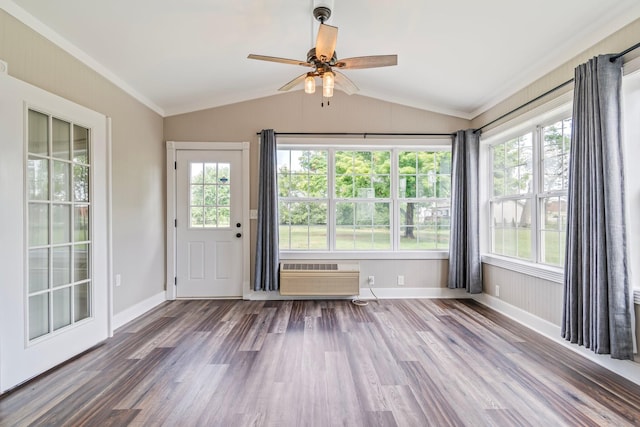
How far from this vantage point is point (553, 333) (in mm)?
2672

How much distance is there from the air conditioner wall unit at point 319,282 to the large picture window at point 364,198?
1.30 ft

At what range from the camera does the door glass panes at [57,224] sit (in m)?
2.13

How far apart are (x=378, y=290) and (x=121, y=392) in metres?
2.96

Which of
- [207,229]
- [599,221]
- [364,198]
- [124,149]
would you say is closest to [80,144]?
[124,149]

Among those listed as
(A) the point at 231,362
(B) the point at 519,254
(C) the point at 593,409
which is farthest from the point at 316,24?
(C) the point at 593,409

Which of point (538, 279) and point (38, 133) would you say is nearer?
point (38, 133)

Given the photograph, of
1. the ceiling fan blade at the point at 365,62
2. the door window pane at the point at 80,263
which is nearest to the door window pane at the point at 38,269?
the door window pane at the point at 80,263

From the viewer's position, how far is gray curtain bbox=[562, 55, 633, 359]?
2023 millimetres

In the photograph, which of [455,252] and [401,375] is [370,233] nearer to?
[455,252]

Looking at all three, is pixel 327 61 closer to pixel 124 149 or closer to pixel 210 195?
pixel 124 149

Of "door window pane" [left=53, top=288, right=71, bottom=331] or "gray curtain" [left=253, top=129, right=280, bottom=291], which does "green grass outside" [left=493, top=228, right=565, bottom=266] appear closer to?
"gray curtain" [left=253, top=129, right=280, bottom=291]

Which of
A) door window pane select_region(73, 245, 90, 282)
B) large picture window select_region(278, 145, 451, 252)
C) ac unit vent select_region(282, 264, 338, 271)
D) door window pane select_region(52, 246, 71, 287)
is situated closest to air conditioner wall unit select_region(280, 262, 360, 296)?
ac unit vent select_region(282, 264, 338, 271)

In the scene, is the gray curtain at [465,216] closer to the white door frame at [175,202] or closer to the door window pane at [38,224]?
the white door frame at [175,202]

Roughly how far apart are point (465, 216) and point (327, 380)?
280cm
